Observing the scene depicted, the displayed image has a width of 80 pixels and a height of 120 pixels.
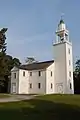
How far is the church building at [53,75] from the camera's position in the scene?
56562 millimetres

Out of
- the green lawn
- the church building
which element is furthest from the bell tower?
the green lawn

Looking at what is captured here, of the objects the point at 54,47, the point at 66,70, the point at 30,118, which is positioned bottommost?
the point at 30,118

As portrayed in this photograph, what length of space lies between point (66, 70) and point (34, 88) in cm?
962

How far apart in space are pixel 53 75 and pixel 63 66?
11.6 feet

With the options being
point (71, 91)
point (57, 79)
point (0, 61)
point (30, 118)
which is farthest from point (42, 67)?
point (30, 118)

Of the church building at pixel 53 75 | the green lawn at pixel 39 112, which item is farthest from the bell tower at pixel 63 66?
the green lawn at pixel 39 112

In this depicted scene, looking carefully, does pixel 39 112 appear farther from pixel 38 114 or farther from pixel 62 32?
pixel 62 32

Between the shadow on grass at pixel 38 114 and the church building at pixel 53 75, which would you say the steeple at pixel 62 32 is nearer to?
the church building at pixel 53 75

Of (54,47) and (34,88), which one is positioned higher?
(54,47)

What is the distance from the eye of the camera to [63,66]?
56.8 metres

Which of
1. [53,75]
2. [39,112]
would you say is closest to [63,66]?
[53,75]

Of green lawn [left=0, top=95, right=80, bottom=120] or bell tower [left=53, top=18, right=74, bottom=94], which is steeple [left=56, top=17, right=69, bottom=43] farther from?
green lawn [left=0, top=95, right=80, bottom=120]

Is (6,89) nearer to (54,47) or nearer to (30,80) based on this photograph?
(30,80)

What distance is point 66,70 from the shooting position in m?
→ 56.1
